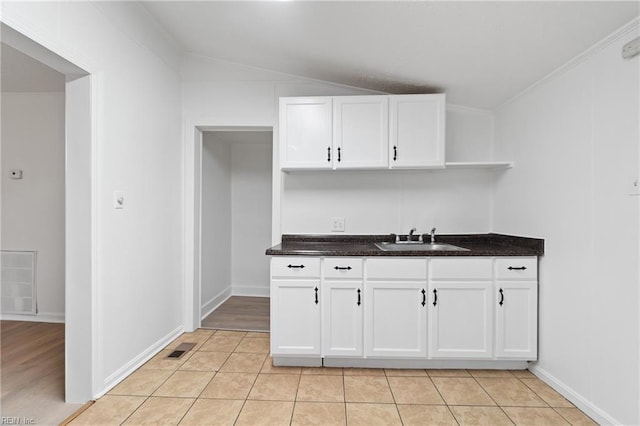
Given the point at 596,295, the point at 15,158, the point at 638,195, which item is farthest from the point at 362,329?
the point at 15,158

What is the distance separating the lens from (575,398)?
1.91 meters

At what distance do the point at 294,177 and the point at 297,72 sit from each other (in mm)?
984

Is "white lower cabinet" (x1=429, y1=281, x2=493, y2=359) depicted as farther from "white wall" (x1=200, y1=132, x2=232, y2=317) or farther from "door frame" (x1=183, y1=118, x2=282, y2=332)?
"white wall" (x1=200, y1=132, x2=232, y2=317)

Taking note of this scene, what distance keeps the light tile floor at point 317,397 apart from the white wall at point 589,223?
28 cm

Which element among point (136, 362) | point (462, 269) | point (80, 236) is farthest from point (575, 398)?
point (80, 236)

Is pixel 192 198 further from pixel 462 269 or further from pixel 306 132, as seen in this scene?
pixel 462 269

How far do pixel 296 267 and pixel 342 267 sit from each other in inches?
13.6

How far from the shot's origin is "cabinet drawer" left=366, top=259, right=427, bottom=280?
2307 millimetres

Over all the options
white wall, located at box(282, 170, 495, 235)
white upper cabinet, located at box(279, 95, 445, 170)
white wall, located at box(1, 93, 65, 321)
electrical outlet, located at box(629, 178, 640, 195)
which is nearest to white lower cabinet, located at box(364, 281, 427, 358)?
white wall, located at box(282, 170, 495, 235)

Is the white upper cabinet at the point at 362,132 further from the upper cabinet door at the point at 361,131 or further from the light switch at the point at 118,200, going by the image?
the light switch at the point at 118,200

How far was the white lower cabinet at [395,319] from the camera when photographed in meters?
2.30

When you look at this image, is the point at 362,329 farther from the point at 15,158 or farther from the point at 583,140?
Result: the point at 15,158

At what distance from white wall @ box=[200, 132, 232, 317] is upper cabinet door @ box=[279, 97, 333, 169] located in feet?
4.11

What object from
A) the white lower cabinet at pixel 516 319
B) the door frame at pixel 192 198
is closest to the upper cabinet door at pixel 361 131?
the door frame at pixel 192 198
